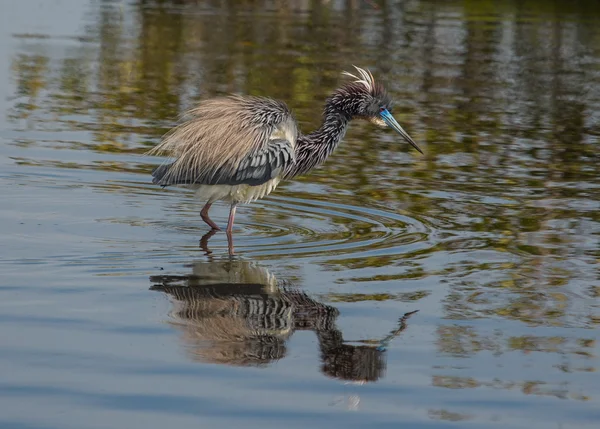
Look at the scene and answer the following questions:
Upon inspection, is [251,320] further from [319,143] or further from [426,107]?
[426,107]

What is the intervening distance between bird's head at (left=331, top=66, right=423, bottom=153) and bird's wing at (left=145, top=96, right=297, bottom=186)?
933mm

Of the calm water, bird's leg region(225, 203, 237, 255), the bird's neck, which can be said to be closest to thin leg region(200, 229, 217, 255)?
the calm water

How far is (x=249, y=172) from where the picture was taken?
34.5 ft

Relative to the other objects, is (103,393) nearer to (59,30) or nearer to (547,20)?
(59,30)

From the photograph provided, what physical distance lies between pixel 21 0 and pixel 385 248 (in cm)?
2192

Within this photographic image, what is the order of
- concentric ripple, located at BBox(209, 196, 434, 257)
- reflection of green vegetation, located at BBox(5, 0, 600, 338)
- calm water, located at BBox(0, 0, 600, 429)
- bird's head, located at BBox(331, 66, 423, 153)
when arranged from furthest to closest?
bird's head, located at BBox(331, 66, 423, 153) → concentric ripple, located at BBox(209, 196, 434, 257) → reflection of green vegetation, located at BBox(5, 0, 600, 338) → calm water, located at BBox(0, 0, 600, 429)

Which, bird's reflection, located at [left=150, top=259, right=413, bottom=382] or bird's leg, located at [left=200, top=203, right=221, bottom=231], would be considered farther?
bird's leg, located at [left=200, top=203, right=221, bottom=231]

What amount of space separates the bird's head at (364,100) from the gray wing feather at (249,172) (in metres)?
1.00

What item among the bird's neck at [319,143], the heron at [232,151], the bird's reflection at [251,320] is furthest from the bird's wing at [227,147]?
the bird's reflection at [251,320]

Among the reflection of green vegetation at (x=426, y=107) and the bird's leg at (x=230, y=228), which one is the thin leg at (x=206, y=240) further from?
the reflection of green vegetation at (x=426, y=107)

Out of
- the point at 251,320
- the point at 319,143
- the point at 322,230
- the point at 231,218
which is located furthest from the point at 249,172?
the point at 251,320

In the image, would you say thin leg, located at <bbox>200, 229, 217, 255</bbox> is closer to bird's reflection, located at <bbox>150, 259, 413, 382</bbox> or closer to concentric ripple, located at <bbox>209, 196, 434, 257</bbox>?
concentric ripple, located at <bbox>209, 196, 434, 257</bbox>

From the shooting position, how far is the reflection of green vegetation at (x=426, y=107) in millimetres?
9672

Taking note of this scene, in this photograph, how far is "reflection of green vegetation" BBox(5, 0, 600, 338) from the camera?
9.67m
